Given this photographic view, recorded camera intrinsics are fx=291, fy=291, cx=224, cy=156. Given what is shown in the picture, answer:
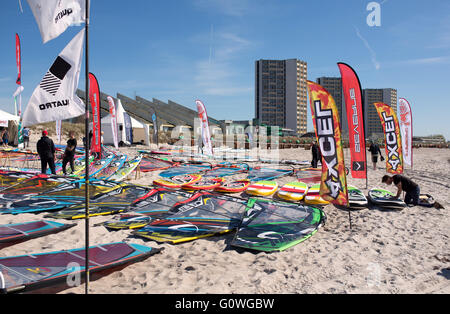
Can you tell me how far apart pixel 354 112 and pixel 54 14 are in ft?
23.9

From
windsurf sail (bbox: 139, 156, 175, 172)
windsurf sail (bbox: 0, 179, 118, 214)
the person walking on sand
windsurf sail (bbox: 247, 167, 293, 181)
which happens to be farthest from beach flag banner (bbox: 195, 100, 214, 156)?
the person walking on sand

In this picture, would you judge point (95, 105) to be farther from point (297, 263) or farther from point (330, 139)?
point (297, 263)

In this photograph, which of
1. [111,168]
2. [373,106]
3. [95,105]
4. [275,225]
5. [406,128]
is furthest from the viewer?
[373,106]

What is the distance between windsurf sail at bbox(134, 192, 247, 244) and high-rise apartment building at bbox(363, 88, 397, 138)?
90.7 metres

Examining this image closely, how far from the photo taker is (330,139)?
17.7 ft

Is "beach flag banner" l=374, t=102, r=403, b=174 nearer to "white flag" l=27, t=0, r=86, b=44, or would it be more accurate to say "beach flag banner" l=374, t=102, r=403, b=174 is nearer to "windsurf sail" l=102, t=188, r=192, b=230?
"windsurf sail" l=102, t=188, r=192, b=230

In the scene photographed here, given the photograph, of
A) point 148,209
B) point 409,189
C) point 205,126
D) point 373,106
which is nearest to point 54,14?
point 148,209

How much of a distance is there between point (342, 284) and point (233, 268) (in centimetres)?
133

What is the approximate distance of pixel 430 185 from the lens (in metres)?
10.7

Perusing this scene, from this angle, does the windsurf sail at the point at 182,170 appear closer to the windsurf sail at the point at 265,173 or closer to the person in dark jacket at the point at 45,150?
Result: the windsurf sail at the point at 265,173

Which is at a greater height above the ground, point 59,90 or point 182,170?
point 59,90

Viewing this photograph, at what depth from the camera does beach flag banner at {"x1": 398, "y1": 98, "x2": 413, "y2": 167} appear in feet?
39.2

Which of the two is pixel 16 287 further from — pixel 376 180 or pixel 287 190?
pixel 376 180

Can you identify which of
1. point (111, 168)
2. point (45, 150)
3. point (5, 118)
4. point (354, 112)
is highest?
point (5, 118)
